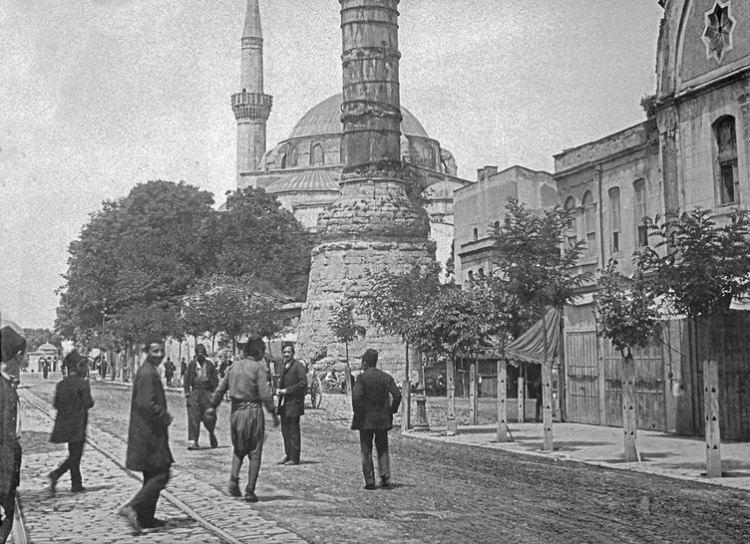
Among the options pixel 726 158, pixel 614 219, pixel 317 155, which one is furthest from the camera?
pixel 317 155

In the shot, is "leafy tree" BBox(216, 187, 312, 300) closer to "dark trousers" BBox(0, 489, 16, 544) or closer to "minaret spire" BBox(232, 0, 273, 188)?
"minaret spire" BBox(232, 0, 273, 188)

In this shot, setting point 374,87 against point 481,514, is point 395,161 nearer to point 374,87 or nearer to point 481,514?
point 374,87

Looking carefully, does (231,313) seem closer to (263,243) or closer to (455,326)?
(263,243)

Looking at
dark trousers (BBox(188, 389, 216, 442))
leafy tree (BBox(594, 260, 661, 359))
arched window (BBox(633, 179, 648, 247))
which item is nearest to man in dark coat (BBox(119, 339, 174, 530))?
dark trousers (BBox(188, 389, 216, 442))

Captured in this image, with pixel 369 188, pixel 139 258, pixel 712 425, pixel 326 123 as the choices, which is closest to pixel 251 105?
pixel 326 123

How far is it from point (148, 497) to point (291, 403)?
5.19m

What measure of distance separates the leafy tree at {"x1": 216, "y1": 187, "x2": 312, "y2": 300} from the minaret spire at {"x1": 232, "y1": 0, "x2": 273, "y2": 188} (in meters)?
21.1

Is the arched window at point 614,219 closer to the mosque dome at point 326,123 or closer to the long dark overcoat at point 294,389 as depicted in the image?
the long dark overcoat at point 294,389

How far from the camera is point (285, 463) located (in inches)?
514

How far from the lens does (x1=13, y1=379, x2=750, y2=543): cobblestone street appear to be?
7.84 metres

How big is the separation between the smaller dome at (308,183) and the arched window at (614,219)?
52.1 meters

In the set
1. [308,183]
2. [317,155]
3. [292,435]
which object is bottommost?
[292,435]

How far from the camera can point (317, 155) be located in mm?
92000

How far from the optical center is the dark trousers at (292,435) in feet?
43.0
